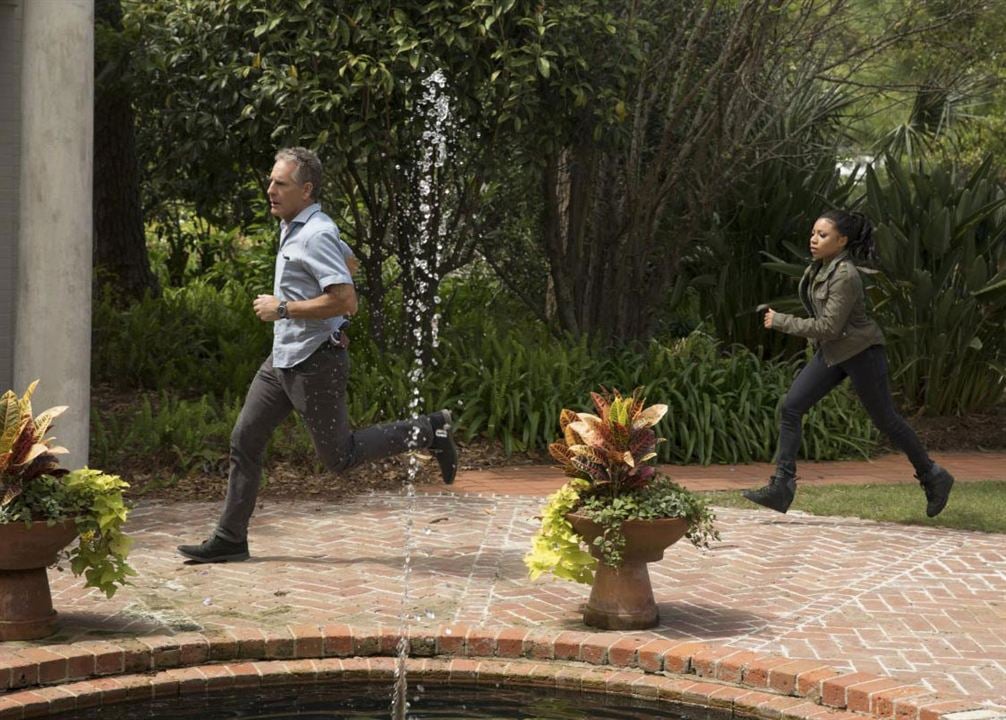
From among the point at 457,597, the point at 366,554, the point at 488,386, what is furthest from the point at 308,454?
the point at 457,597

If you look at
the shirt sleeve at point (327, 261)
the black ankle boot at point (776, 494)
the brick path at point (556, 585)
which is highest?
the shirt sleeve at point (327, 261)

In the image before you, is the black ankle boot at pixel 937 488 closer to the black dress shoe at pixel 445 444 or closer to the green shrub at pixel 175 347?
the black dress shoe at pixel 445 444

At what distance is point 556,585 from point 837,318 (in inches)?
96.2

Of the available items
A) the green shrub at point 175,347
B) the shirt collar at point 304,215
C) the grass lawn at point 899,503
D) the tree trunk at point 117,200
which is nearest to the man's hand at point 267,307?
the shirt collar at point 304,215

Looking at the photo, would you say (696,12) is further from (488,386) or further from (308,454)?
(308,454)

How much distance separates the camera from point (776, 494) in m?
8.88

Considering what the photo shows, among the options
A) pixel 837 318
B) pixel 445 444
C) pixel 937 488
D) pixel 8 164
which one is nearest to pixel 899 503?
pixel 937 488

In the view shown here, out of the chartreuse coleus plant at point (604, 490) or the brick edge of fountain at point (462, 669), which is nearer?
the brick edge of fountain at point (462, 669)

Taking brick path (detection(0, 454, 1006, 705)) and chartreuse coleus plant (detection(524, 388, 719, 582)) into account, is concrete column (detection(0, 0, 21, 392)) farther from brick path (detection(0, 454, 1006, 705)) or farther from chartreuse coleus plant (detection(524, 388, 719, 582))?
chartreuse coleus plant (detection(524, 388, 719, 582))

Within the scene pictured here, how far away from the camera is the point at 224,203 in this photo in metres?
15.0

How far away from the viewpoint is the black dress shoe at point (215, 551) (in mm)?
7566

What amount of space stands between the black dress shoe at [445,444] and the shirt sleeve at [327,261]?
1.03 meters

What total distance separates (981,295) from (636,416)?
7.16 metres

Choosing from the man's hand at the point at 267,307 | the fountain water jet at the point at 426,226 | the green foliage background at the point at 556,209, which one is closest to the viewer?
the man's hand at the point at 267,307
